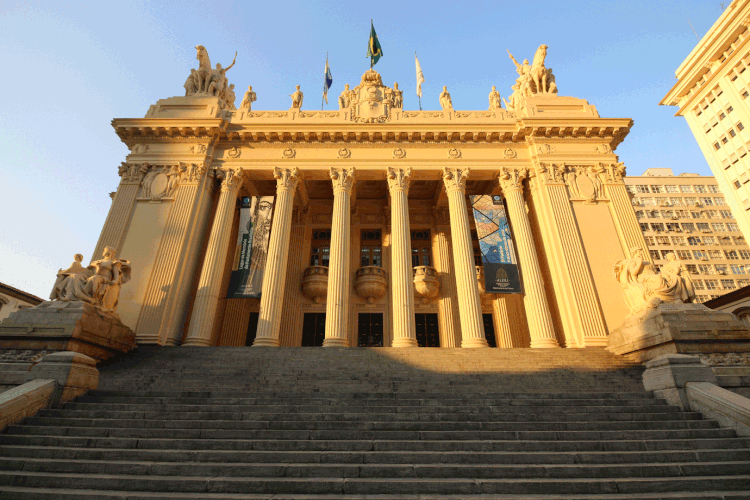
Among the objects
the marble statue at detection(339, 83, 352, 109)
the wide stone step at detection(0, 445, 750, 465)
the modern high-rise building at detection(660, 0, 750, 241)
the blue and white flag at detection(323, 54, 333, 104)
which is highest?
the modern high-rise building at detection(660, 0, 750, 241)

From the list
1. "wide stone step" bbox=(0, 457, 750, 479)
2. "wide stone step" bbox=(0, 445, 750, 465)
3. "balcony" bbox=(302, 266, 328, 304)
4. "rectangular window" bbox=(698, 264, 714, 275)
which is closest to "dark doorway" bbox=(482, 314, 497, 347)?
"balcony" bbox=(302, 266, 328, 304)

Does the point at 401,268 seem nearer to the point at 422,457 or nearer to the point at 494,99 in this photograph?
the point at 422,457

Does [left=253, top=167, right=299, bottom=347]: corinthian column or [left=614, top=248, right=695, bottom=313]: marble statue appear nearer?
[left=614, top=248, right=695, bottom=313]: marble statue

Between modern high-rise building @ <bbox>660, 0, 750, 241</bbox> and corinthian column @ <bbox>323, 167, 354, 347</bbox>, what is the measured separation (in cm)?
3744

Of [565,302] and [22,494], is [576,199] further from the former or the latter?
[22,494]

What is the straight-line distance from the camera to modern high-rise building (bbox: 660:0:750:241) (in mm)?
32656

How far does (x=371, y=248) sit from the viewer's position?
2255cm

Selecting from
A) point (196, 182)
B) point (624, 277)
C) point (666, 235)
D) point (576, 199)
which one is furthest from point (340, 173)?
point (666, 235)

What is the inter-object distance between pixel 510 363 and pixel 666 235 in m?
53.3

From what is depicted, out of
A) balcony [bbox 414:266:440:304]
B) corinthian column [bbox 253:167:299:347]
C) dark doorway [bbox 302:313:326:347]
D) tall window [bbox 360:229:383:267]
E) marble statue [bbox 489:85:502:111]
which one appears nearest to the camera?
corinthian column [bbox 253:167:299:347]

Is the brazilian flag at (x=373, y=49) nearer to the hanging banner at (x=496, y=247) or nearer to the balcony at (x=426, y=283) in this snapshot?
the hanging banner at (x=496, y=247)

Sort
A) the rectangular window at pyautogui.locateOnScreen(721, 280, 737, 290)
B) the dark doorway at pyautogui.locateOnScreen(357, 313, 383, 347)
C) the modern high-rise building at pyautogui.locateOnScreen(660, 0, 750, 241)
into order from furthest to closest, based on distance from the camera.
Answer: the rectangular window at pyautogui.locateOnScreen(721, 280, 737, 290) → the modern high-rise building at pyautogui.locateOnScreen(660, 0, 750, 241) → the dark doorway at pyautogui.locateOnScreen(357, 313, 383, 347)

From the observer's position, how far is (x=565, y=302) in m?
16.2

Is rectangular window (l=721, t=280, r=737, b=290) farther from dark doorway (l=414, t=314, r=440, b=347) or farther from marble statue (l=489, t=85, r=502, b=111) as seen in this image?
dark doorway (l=414, t=314, r=440, b=347)
